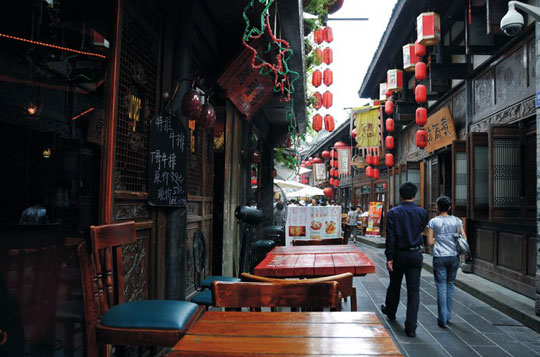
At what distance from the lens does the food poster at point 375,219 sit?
65.8 ft

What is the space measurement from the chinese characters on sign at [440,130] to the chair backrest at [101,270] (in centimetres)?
1046

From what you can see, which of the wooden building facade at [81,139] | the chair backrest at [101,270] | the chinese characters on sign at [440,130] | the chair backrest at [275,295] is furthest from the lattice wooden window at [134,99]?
the chinese characters on sign at [440,130]

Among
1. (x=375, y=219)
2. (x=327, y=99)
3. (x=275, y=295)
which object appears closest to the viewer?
(x=275, y=295)

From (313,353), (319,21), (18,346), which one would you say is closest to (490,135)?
(319,21)

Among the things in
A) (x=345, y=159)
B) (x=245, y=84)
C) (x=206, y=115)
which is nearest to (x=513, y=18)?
(x=245, y=84)

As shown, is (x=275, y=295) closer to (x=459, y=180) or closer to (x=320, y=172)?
(x=459, y=180)

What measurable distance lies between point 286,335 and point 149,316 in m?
1.00

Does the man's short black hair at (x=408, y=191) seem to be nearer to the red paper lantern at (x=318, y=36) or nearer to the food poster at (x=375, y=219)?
the red paper lantern at (x=318, y=36)

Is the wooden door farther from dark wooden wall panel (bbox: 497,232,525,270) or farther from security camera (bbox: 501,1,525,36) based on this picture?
security camera (bbox: 501,1,525,36)

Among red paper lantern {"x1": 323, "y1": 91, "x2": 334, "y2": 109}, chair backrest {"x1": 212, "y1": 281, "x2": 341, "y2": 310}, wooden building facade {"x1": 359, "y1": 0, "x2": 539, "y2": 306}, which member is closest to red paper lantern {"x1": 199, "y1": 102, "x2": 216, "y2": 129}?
chair backrest {"x1": 212, "y1": 281, "x2": 341, "y2": 310}

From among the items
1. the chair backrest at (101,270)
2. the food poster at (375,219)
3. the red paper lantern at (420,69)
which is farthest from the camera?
the food poster at (375,219)

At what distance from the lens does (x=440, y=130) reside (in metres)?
12.4

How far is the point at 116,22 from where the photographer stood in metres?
3.43

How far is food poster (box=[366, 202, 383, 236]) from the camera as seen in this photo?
20.0 meters
